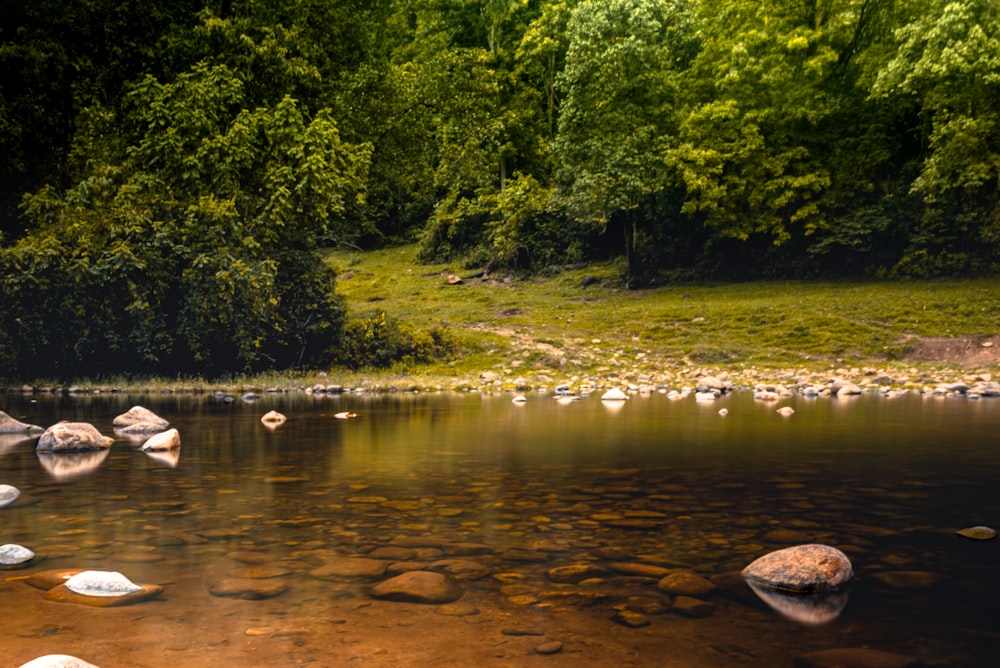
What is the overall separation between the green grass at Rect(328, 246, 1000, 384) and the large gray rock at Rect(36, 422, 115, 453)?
12.1m

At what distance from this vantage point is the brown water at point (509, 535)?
310cm

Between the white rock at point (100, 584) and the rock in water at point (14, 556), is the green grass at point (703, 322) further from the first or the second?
the white rock at point (100, 584)

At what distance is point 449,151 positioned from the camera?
26.5 meters

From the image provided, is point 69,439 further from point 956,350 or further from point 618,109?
point 618,109

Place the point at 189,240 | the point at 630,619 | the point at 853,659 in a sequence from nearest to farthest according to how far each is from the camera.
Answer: the point at 853,659, the point at 630,619, the point at 189,240

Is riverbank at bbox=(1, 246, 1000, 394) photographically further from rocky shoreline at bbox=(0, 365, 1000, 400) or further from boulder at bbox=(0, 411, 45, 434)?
boulder at bbox=(0, 411, 45, 434)

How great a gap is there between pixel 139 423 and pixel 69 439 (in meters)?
2.01

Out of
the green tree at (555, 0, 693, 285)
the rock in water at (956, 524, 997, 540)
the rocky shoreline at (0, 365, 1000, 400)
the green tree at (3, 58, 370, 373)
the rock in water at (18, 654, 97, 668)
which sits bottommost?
the rocky shoreline at (0, 365, 1000, 400)

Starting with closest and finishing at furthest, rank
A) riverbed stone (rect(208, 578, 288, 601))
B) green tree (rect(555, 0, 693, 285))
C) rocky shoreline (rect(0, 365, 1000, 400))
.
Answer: riverbed stone (rect(208, 578, 288, 601)) → rocky shoreline (rect(0, 365, 1000, 400)) → green tree (rect(555, 0, 693, 285))

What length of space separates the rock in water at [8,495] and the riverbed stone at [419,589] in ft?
11.9

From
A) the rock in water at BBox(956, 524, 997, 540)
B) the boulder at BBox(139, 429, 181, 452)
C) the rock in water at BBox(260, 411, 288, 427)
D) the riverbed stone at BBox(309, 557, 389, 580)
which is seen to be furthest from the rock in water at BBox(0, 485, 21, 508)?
the rock in water at BBox(956, 524, 997, 540)

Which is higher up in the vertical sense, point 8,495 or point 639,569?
point 639,569

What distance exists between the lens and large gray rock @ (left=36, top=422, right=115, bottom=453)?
8406 mm

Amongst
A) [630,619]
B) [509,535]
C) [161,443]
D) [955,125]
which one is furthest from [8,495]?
[955,125]
